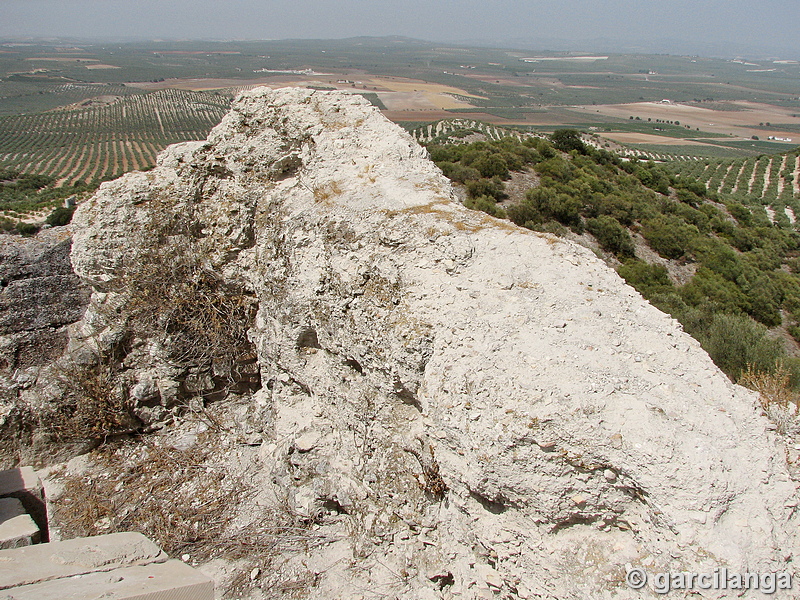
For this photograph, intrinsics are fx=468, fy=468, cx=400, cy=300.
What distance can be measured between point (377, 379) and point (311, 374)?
4.46ft

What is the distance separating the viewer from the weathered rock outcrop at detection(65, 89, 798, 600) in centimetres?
390

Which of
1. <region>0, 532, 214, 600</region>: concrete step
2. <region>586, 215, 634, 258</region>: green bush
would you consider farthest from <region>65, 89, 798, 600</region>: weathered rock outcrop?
<region>586, 215, 634, 258</region>: green bush

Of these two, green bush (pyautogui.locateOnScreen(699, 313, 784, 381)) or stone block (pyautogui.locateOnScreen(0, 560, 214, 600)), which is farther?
green bush (pyautogui.locateOnScreen(699, 313, 784, 381))

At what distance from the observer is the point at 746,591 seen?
11.2ft

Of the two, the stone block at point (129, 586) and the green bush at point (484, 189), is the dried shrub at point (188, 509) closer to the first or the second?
the stone block at point (129, 586)

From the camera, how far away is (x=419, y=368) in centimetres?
503

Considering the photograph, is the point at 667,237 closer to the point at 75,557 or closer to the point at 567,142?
the point at 567,142

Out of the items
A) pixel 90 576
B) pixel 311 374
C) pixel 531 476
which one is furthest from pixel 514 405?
pixel 90 576

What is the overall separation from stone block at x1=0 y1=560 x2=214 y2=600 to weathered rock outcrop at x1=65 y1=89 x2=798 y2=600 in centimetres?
133

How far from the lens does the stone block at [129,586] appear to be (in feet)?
14.8

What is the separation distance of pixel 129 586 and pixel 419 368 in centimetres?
367

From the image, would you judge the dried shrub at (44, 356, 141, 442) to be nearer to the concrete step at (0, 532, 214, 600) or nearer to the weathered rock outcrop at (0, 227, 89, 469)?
the weathered rock outcrop at (0, 227, 89, 469)

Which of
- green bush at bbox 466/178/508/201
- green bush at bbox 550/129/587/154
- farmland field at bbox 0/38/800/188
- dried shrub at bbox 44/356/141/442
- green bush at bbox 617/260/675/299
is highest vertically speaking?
farmland field at bbox 0/38/800/188

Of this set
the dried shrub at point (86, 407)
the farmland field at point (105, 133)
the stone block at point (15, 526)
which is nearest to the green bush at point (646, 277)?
the dried shrub at point (86, 407)
